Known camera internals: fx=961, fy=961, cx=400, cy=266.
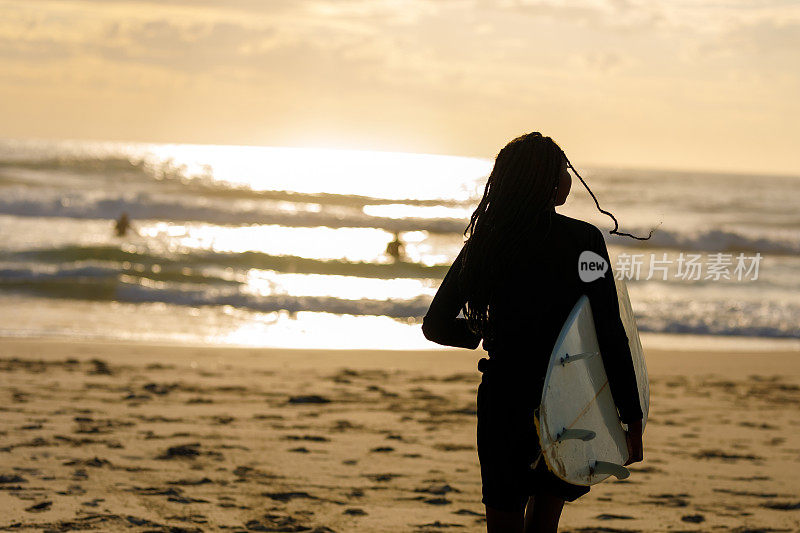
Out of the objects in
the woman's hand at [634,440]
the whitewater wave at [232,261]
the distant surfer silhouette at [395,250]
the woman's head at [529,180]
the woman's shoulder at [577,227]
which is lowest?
the woman's hand at [634,440]

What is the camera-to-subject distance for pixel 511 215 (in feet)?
8.00

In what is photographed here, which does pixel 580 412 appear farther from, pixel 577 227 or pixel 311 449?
pixel 311 449

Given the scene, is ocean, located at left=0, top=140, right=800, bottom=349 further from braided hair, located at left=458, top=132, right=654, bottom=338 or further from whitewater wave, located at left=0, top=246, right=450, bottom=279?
braided hair, located at left=458, top=132, right=654, bottom=338

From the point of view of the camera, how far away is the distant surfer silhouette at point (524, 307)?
2402mm

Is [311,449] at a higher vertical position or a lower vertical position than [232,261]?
lower

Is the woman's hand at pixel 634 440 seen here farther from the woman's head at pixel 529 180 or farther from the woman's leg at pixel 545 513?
the woman's head at pixel 529 180

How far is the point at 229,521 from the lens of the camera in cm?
439

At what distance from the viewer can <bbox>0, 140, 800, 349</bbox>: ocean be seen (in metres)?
12.8

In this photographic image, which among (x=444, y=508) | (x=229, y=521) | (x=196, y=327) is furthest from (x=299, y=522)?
(x=196, y=327)

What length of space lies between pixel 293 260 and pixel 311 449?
49.6ft

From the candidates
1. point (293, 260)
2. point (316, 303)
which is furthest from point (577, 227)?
point (293, 260)

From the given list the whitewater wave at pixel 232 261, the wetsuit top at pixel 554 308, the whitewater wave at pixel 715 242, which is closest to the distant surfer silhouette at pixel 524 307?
the wetsuit top at pixel 554 308

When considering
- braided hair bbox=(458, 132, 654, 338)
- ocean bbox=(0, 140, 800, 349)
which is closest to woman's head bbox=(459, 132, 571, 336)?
Answer: braided hair bbox=(458, 132, 654, 338)

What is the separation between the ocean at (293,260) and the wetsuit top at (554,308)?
2204mm
